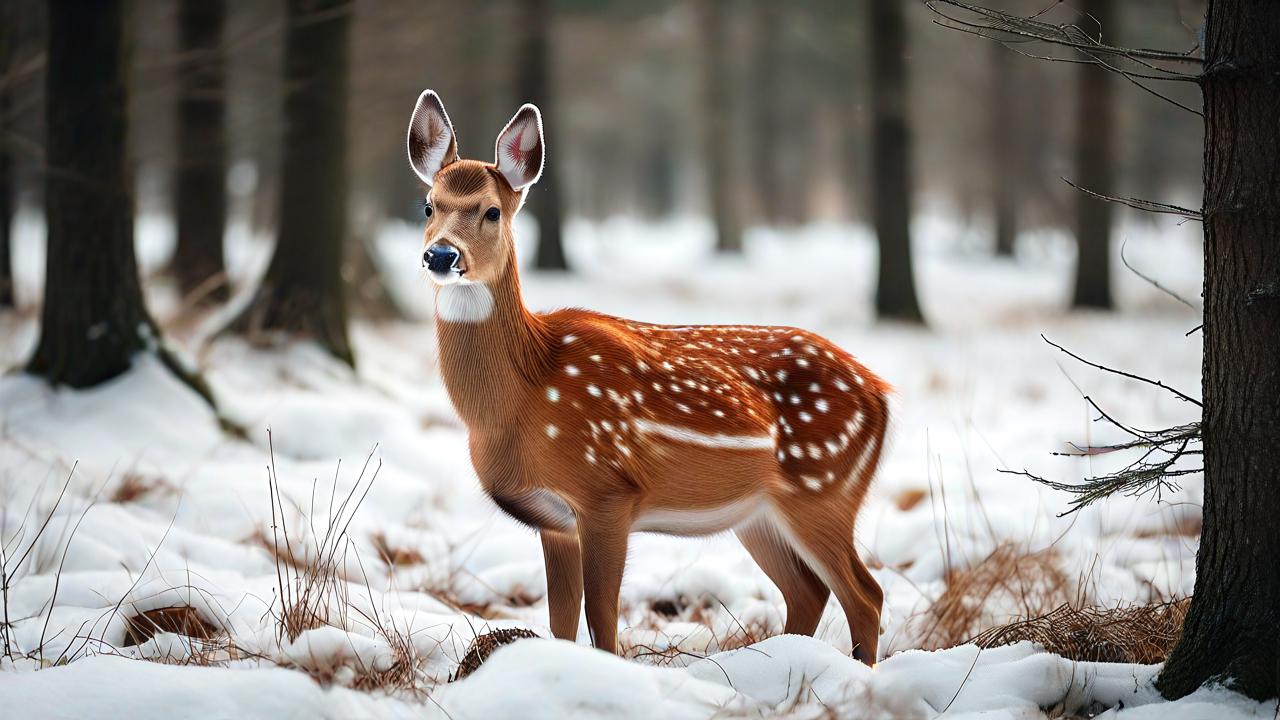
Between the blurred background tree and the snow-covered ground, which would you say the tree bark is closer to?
the blurred background tree

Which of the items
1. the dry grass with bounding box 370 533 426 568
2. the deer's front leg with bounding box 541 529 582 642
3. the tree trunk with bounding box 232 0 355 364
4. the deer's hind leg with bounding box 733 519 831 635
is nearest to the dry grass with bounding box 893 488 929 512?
the deer's hind leg with bounding box 733 519 831 635

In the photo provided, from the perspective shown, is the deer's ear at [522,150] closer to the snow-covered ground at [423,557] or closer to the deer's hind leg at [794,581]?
the snow-covered ground at [423,557]

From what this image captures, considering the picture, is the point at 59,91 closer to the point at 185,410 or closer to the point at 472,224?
the point at 185,410

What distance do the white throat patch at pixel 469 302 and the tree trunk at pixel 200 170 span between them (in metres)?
8.69

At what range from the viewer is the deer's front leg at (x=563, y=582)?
3.78 m

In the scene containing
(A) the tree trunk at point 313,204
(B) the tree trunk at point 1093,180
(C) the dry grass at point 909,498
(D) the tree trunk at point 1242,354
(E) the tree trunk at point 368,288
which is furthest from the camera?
(B) the tree trunk at point 1093,180

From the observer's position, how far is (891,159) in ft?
46.7

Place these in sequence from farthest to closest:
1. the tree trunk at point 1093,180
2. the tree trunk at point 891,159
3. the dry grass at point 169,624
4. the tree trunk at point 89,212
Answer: the tree trunk at point 1093,180 < the tree trunk at point 891,159 < the tree trunk at point 89,212 < the dry grass at point 169,624

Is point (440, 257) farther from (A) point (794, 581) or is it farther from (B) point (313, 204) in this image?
(B) point (313, 204)

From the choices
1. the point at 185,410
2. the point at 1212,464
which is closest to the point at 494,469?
the point at 1212,464

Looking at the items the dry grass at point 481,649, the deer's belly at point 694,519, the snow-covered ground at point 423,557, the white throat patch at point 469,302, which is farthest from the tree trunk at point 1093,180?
the dry grass at point 481,649

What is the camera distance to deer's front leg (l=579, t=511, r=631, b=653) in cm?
350

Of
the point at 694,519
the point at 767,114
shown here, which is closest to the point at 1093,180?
the point at 694,519

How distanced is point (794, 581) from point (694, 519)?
0.64 metres
